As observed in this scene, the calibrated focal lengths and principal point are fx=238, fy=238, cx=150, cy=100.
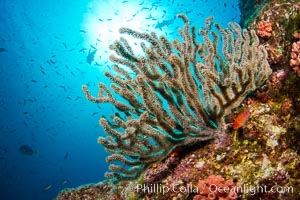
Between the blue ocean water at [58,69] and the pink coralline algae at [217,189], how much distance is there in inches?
474

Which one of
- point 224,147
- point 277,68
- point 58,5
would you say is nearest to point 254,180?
point 224,147

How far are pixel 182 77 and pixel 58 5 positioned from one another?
131 ft

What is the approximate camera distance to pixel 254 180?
2.62 meters

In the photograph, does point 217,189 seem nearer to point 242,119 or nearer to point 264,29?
point 242,119

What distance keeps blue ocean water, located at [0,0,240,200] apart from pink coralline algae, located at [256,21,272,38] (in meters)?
9.53

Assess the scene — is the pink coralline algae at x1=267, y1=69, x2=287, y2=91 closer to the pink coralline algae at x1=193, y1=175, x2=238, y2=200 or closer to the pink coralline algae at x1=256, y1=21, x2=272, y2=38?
the pink coralline algae at x1=256, y1=21, x2=272, y2=38

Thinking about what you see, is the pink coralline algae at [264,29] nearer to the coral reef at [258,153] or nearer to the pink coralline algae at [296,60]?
the coral reef at [258,153]

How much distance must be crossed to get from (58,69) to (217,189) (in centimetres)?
5481

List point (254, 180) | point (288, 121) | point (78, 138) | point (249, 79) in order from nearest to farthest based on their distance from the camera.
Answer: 1. point (254, 180)
2. point (288, 121)
3. point (249, 79)
4. point (78, 138)

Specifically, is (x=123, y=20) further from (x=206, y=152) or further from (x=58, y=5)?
(x=206, y=152)

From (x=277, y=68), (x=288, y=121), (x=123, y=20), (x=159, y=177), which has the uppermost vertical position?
(x=123, y=20)

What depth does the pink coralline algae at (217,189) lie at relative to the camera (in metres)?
2.60

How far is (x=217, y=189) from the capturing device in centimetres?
264

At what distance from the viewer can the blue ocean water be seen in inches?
1367
